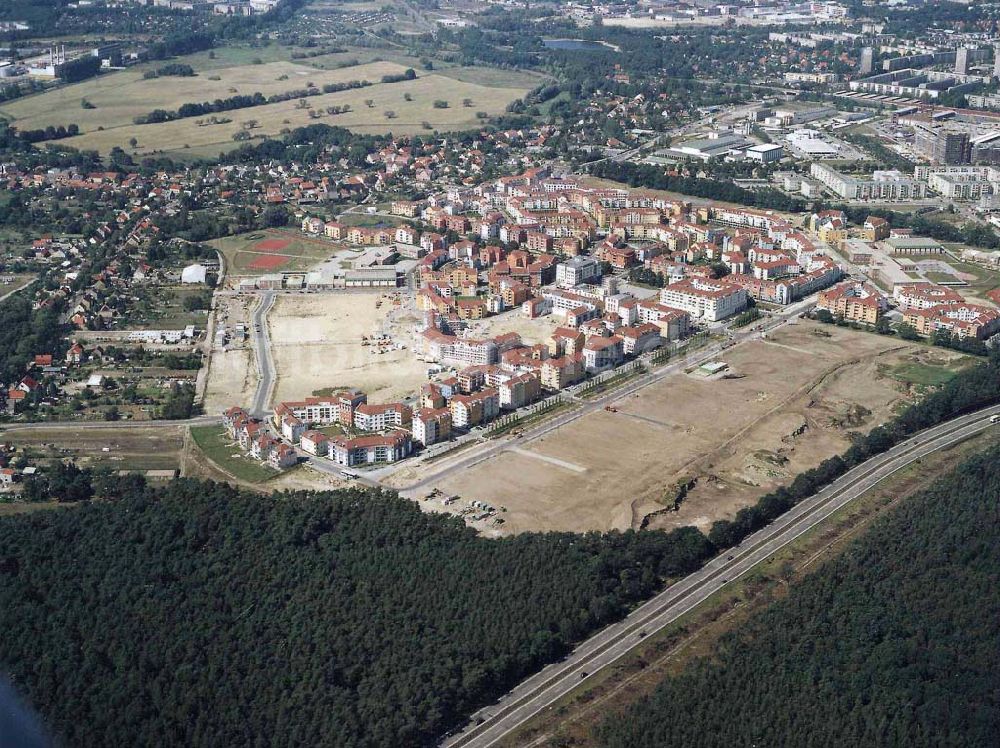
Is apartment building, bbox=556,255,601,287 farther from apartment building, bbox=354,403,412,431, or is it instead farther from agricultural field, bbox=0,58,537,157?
agricultural field, bbox=0,58,537,157

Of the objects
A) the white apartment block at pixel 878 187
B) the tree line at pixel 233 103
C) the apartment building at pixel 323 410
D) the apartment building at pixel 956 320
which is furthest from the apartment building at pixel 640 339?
the tree line at pixel 233 103

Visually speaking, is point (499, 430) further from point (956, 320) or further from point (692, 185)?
point (692, 185)

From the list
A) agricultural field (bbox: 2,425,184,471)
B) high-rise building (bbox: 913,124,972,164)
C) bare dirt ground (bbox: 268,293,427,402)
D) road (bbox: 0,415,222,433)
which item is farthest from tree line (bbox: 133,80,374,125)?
agricultural field (bbox: 2,425,184,471)

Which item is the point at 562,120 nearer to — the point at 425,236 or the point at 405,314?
the point at 425,236

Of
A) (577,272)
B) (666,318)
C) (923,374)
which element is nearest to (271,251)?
(577,272)

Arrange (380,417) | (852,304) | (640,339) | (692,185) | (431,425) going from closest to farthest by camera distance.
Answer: (431,425)
(380,417)
(640,339)
(852,304)
(692,185)

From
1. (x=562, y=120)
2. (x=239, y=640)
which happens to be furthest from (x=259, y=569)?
(x=562, y=120)

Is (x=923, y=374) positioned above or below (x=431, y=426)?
below
